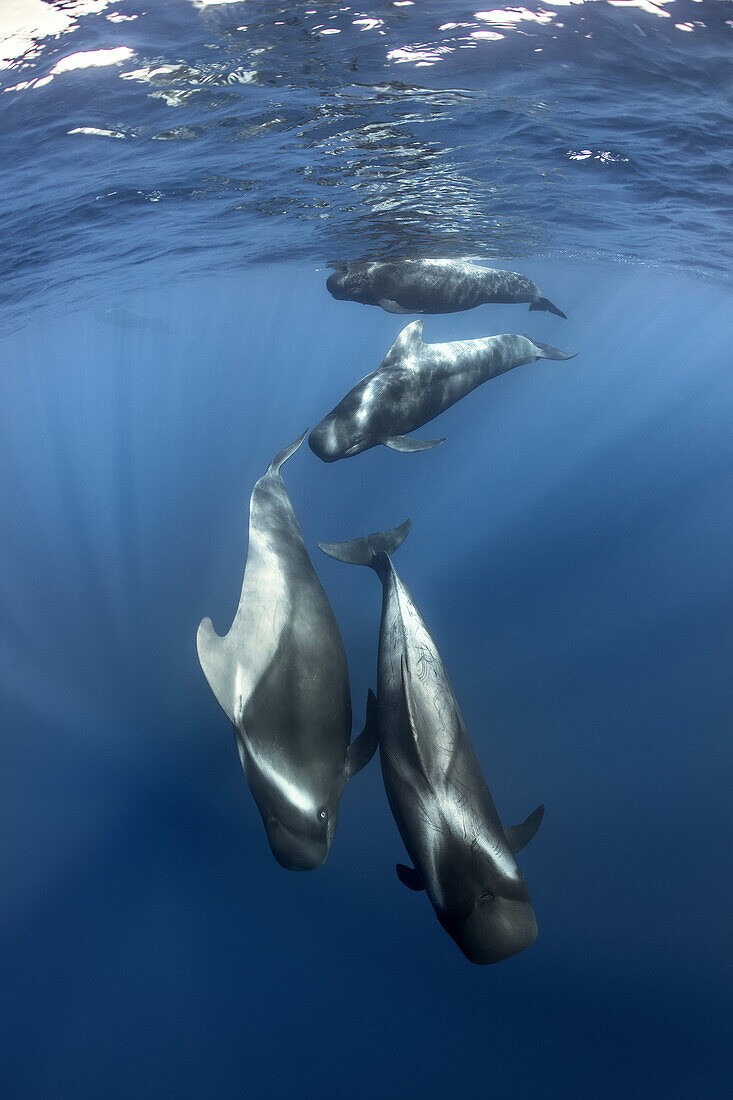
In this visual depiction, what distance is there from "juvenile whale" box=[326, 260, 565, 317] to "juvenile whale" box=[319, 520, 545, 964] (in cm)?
844

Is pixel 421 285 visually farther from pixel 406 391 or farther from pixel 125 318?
pixel 125 318

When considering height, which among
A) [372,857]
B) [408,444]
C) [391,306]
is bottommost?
[372,857]

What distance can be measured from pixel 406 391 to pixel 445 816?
6.74 metres

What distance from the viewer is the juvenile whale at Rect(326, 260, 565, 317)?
35.7 ft

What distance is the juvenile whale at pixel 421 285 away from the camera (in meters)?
10.9

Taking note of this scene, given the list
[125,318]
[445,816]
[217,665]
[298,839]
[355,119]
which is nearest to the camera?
[445,816]

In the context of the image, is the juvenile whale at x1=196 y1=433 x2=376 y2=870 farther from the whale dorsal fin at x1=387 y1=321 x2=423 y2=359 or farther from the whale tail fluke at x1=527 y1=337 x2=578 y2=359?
the whale tail fluke at x1=527 y1=337 x2=578 y2=359

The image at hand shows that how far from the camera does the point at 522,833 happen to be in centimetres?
455

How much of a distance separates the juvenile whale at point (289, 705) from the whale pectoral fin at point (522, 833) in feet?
4.40

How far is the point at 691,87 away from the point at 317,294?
1148 inches

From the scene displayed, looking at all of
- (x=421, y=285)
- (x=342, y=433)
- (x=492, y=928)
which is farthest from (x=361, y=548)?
(x=421, y=285)

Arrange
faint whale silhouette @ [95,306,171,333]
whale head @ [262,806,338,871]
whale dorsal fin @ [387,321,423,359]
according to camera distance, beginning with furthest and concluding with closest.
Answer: faint whale silhouette @ [95,306,171,333]
whale dorsal fin @ [387,321,423,359]
whale head @ [262,806,338,871]

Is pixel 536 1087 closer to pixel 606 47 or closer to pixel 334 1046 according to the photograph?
pixel 334 1046

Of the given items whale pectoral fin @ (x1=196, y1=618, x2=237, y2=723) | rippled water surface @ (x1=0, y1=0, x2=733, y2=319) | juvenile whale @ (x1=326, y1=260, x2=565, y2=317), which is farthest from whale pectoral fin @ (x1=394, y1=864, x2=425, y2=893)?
juvenile whale @ (x1=326, y1=260, x2=565, y2=317)
